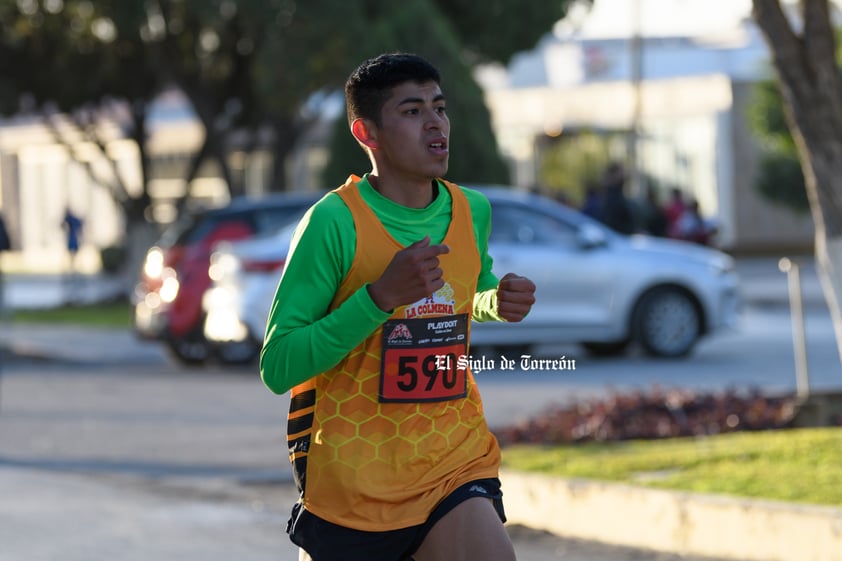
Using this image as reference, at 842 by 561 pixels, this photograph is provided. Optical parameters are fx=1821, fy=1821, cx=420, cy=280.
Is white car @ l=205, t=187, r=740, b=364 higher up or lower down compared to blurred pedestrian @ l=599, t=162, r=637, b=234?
lower down

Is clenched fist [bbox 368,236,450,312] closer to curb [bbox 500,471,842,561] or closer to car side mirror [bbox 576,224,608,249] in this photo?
curb [bbox 500,471,842,561]

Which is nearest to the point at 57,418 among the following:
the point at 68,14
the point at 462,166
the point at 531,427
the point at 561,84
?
the point at 531,427

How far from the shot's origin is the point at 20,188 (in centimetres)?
6931

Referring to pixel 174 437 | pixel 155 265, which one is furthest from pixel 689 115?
pixel 174 437

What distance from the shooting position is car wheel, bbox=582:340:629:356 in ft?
59.2

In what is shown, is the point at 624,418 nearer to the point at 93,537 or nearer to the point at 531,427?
the point at 531,427

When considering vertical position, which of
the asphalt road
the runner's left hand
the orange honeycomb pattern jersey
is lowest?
the asphalt road

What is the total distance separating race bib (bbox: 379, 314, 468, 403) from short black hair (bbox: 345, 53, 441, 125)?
0.50 meters

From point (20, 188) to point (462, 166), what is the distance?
150 feet

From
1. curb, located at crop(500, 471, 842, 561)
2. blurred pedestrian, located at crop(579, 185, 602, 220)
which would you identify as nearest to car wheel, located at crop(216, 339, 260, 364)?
blurred pedestrian, located at crop(579, 185, 602, 220)

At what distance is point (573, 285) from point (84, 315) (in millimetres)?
14604

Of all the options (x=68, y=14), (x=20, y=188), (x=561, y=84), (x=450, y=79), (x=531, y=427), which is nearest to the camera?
(x=531, y=427)

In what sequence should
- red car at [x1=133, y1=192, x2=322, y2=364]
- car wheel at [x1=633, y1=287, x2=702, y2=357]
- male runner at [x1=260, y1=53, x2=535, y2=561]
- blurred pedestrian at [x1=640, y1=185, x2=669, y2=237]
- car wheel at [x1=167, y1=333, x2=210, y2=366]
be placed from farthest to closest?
blurred pedestrian at [x1=640, y1=185, x2=669, y2=237] < car wheel at [x1=167, y1=333, x2=210, y2=366] < red car at [x1=133, y1=192, x2=322, y2=364] < car wheel at [x1=633, y1=287, x2=702, y2=357] < male runner at [x1=260, y1=53, x2=535, y2=561]

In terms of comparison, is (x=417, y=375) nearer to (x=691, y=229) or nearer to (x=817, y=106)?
(x=817, y=106)
